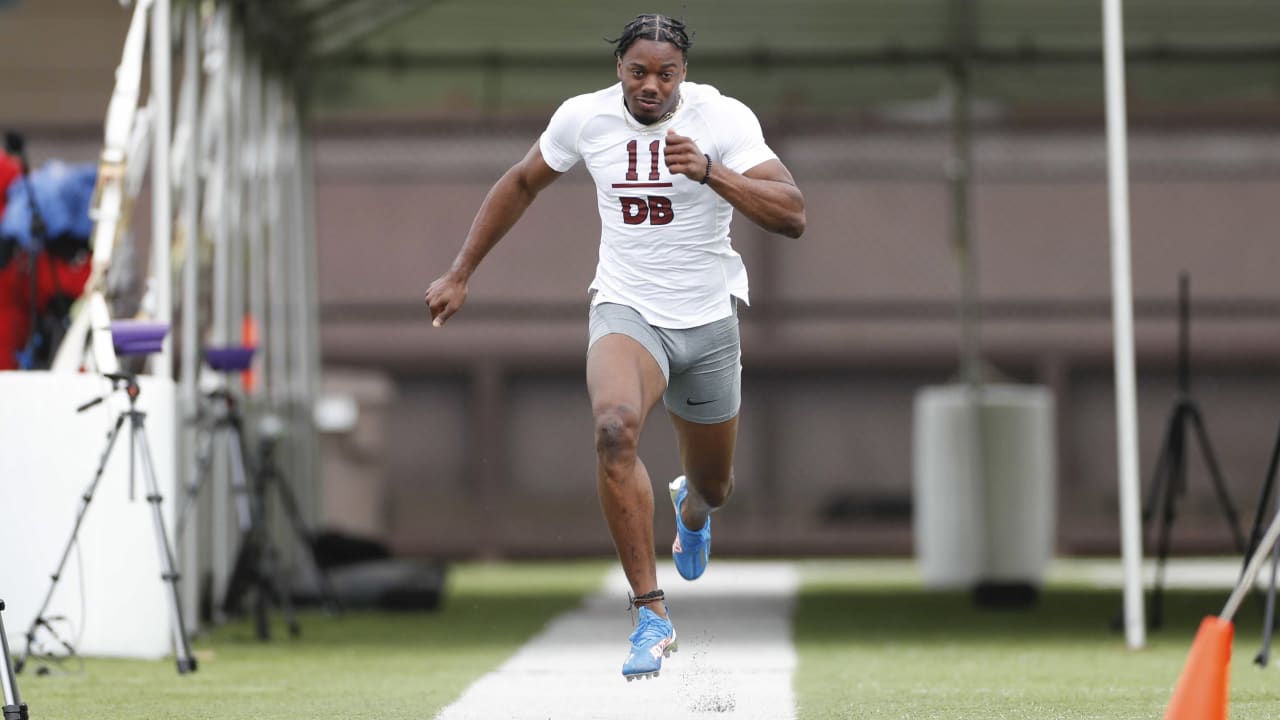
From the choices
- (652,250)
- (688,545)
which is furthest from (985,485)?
(652,250)

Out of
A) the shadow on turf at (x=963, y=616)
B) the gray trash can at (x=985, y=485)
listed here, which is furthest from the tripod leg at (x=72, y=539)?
the gray trash can at (x=985, y=485)

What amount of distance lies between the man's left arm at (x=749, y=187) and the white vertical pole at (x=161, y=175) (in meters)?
3.97

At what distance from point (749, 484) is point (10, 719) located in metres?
13.0

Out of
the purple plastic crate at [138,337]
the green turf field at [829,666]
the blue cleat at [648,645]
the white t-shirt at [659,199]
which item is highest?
the white t-shirt at [659,199]

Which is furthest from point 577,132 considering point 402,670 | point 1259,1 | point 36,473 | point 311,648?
point 1259,1

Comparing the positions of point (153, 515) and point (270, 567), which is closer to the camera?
point (153, 515)

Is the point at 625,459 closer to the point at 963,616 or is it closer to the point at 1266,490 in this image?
the point at 1266,490

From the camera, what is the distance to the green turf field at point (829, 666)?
6.99 metres

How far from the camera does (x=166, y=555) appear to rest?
8.43 metres

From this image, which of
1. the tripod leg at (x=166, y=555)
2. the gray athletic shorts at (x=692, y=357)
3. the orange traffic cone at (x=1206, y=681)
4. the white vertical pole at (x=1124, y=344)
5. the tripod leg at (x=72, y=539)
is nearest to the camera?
the orange traffic cone at (x=1206, y=681)

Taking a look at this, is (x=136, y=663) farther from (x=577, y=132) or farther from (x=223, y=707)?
(x=577, y=132)

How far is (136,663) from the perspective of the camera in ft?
29.4

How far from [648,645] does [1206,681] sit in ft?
5.63

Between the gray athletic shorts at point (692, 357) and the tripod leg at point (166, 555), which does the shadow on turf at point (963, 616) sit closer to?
the tripod leg at point (166, 555)
